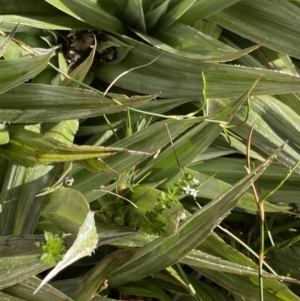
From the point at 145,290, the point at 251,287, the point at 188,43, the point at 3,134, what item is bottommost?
the point at 145,290

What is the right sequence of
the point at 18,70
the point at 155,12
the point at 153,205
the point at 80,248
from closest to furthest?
the point at 80,248 → the point at 18,70 → the point at 153,205 → the point at 155,12

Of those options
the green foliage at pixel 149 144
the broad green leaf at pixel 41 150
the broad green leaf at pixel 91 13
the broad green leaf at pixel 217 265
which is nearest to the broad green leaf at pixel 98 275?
the green foliage at pixel 149 144

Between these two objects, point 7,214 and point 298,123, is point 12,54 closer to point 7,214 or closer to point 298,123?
point 7,214

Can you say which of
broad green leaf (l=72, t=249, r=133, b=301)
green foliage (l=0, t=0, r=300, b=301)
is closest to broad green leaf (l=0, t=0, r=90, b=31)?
green foliage (l=0, t=0, r=300, b=301)

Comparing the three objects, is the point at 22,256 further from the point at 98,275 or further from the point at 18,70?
the point at 18,70

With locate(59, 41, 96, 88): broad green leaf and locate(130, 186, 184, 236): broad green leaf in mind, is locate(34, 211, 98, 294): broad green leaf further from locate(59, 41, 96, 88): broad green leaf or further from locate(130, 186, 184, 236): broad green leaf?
locate(59, 41, 96, 88): broad green leaf

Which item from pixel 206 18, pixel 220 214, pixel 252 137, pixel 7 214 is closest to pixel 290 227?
pixel 252 137

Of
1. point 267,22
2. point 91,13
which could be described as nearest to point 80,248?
point 91,13
